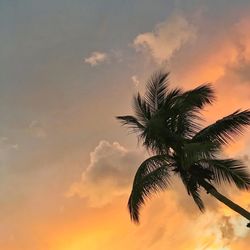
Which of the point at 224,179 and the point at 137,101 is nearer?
the point at 224,179

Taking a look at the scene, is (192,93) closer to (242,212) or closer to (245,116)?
(245,116)

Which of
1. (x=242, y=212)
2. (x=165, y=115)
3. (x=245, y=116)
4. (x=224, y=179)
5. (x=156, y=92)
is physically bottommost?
(x=242, y=212)

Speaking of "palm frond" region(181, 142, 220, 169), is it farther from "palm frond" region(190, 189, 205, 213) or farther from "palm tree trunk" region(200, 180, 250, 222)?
"palm frond" region(190, 189, 205, 213)

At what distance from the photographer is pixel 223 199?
25969mm

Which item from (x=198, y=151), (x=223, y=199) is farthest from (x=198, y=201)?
(x=198, y=151)

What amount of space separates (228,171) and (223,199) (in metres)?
1.47

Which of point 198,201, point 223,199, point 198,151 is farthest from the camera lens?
point 198,201

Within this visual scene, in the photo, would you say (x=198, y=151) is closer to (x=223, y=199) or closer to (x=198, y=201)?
(x=223, y=199)

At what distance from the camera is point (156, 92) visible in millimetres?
28656

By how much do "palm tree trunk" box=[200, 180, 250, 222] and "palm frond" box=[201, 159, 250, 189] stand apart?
610 mm

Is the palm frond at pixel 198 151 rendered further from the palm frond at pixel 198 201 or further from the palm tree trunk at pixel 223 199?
the palm frond at pixel 198 201

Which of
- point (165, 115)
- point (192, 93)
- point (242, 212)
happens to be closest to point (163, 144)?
point (165, 115)

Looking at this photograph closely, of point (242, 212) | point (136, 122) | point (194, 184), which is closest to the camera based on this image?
point (242, 212)

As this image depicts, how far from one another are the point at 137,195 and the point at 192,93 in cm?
636
